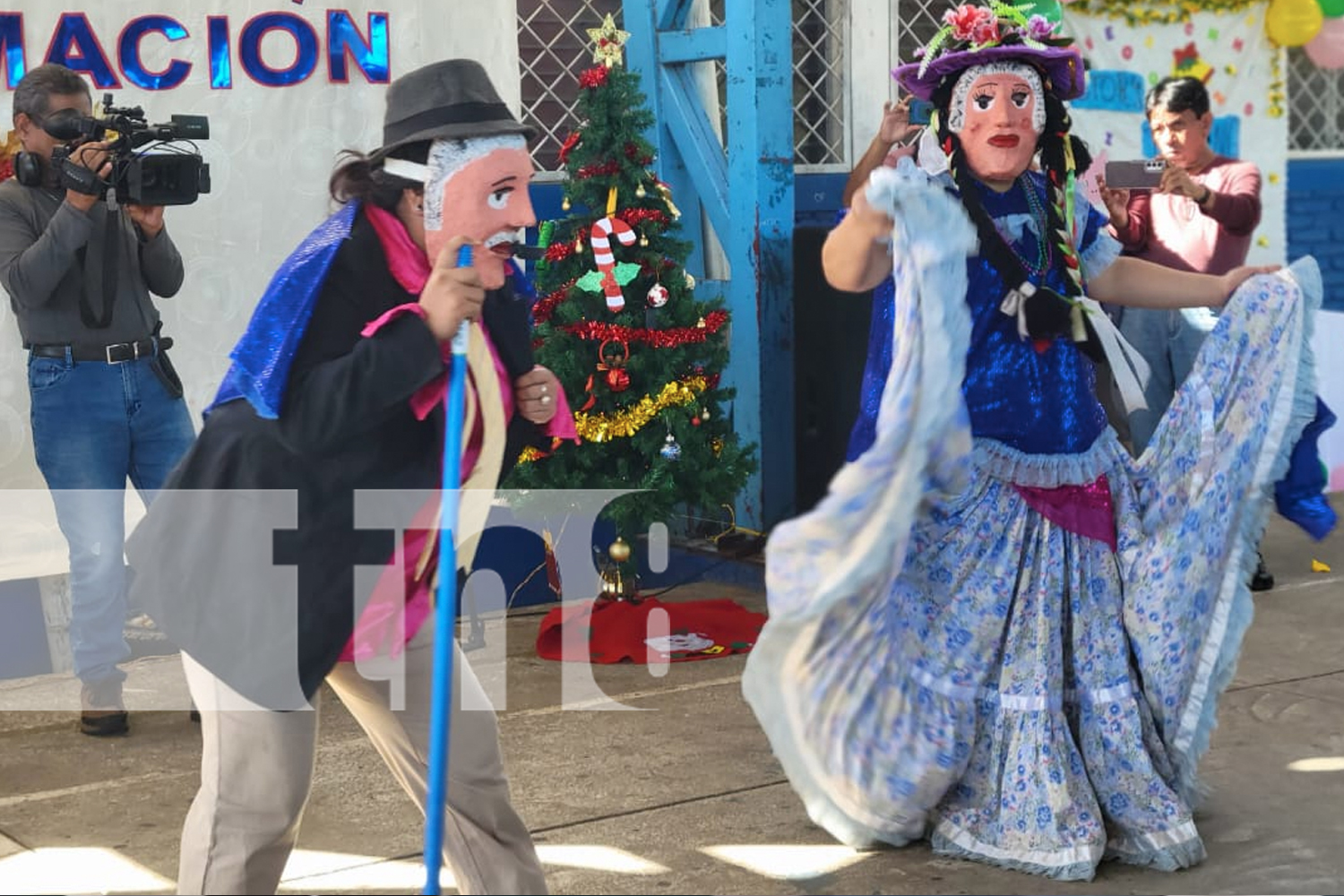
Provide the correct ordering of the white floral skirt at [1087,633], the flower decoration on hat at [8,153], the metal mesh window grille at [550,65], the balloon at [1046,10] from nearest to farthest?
the white floral skirt at [1087,633], the balloon at [1046,10], the flower decoration on hat at [8,153], the metal mesh window grille at [550,65]

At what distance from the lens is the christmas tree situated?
592cm

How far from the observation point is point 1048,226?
405cm

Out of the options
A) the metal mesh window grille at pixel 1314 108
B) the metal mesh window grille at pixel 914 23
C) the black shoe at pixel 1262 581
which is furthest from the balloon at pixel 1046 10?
the metal mesh window grille at pixel 1314 108

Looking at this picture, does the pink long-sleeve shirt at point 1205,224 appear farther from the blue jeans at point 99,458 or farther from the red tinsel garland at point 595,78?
the blue jeans at point 99,458

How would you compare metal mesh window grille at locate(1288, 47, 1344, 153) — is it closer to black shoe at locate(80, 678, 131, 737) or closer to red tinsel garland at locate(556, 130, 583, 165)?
red tinsel garland at locate(556, 130, 583, 165)

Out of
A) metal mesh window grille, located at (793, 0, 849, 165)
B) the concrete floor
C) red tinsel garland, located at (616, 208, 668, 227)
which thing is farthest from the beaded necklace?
metal mesh window grille, located at (793, 0, 849, 165)

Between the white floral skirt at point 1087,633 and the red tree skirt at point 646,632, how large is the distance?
6.42ft

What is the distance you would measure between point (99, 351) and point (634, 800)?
1.97 metres

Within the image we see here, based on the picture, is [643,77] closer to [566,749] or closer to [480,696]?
[566,749]

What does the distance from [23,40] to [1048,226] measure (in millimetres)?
3181

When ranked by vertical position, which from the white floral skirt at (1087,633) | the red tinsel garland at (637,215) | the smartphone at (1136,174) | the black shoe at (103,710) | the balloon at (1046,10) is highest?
the balloon at (1046,10)

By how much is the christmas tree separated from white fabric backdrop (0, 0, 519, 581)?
0.56m

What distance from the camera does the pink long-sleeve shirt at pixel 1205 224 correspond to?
20.7 feet

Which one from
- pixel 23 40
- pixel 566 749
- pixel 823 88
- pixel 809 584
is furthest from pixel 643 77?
pixel 809 584
